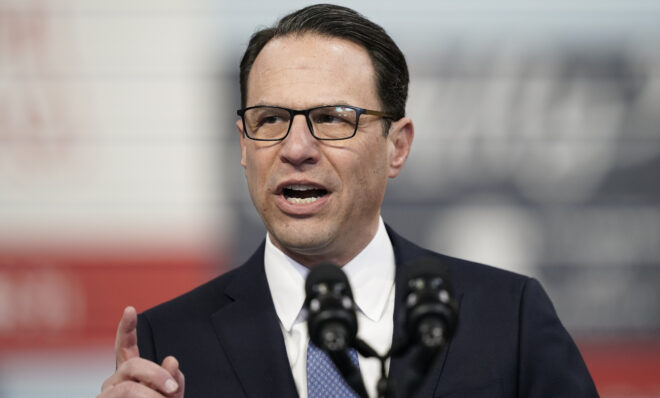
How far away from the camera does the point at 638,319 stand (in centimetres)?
376

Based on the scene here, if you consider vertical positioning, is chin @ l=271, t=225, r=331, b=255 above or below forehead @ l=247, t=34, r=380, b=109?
below

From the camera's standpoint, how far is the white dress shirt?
1.73m

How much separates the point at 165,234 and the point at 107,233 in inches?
10.2

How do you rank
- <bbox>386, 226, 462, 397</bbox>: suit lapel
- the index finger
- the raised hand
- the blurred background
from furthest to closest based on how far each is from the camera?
the blurred background → <bbox>386, 226, 462, 397</bbox>: suit lapel → the index finger → the raised hand

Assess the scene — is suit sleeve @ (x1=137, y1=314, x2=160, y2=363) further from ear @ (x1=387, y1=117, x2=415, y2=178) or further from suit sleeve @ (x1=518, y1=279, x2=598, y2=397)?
suit sleeve @ (x1=518, y1=279, x2=598, y2=397)

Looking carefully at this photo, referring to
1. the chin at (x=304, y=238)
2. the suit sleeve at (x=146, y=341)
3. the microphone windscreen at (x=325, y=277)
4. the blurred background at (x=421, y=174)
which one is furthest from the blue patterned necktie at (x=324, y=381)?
the blurred background at (x=421, y=174)

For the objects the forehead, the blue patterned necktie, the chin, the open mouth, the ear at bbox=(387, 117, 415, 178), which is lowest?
the blue patterned necktie

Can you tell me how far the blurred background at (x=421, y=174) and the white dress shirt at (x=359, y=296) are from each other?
1.88m

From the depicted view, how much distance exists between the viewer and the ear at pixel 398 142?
191cm

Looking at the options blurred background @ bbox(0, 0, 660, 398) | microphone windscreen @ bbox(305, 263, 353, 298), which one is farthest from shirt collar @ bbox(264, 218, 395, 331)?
blurred background @ bbox(0, 0, 660, 398)

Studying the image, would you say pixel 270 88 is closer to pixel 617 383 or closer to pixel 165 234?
pixel 165 234

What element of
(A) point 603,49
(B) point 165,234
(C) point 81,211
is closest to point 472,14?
(A) point 603,49

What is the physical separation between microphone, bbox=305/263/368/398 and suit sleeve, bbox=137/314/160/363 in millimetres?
761

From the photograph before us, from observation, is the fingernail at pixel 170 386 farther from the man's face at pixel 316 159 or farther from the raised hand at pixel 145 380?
the man's face at pixel 316 159
